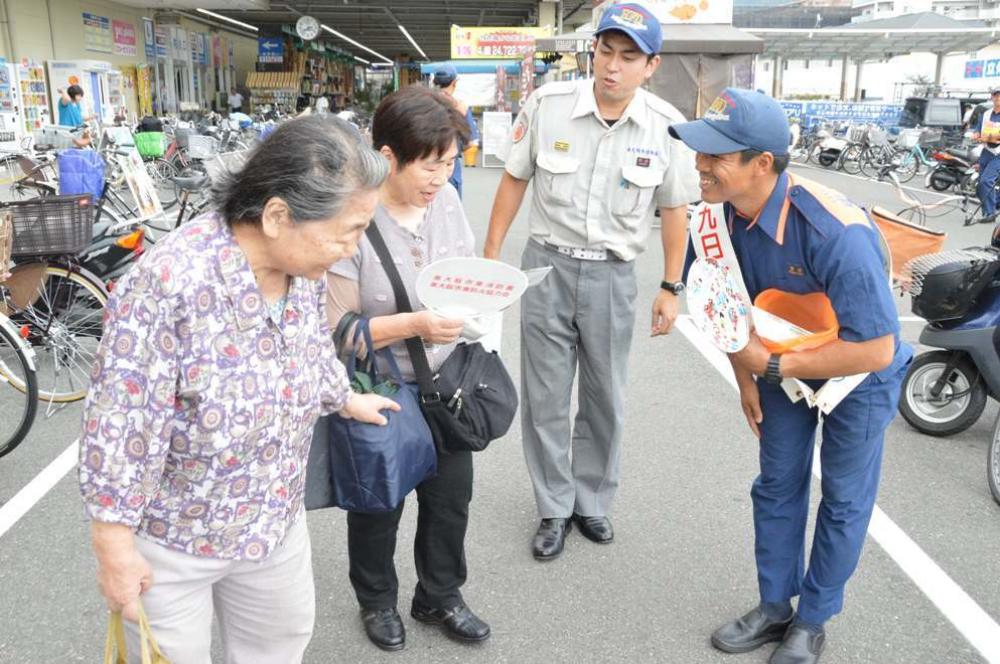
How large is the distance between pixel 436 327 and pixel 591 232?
111 centimetres

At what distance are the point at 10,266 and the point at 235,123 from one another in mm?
15580

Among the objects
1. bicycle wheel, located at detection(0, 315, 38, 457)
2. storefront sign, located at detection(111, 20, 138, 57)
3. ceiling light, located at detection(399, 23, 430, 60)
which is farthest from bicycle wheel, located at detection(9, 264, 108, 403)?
ceiling light, located at detection(399, 23, 430, 60)

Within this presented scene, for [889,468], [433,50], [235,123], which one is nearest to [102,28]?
[235,123]

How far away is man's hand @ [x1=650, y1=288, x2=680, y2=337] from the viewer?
3.16 m

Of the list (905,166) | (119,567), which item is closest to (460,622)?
(119,567)

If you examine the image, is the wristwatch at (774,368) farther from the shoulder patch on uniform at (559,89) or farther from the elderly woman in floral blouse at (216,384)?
the shoulder patch on uniform at (559,89)

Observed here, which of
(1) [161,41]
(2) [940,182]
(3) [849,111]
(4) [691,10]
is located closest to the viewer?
(4) [691,10]

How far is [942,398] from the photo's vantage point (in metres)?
4.57

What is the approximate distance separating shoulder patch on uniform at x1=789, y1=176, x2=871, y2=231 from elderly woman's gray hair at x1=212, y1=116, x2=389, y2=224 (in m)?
1.22

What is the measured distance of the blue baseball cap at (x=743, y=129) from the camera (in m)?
2.23

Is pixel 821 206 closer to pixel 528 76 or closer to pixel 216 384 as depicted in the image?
pixel 216 384

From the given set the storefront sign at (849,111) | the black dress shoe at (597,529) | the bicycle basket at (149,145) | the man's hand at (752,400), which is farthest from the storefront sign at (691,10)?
the storefront sign at (849,111)

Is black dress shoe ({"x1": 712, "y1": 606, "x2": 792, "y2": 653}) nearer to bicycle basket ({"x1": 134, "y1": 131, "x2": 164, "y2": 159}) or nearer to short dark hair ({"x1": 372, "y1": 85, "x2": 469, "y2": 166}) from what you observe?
short dark hair ({"x1": 372, "y1": 85, "x2": 469, "y2": 166})

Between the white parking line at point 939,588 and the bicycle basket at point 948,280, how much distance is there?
1194mm
